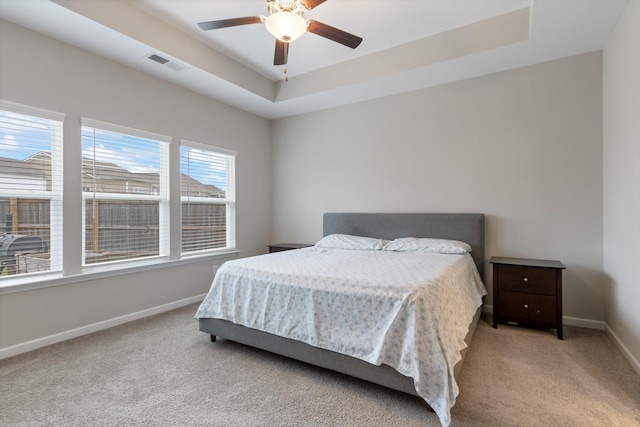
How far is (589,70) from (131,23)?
14.1ft

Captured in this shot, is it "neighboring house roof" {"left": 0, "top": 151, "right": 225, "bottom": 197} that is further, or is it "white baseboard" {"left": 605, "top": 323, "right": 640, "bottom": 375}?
"neighboring house roof" {"left": 0, "top": 151, "right": 225, "bottom": 197}

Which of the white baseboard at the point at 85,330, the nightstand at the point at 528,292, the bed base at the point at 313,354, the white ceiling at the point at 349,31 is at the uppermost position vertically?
the white ceiling at the point at 349,31

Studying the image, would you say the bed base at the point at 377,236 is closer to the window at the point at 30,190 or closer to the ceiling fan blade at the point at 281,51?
the window at the point at 30,190

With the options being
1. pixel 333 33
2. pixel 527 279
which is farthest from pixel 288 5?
pixel 527 279

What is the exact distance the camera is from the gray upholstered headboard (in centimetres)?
342

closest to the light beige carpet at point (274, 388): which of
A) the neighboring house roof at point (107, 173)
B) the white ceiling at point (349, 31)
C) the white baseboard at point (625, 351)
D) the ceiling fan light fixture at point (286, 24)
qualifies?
the white baseboard at point (625, 351)

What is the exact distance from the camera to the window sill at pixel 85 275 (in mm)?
2494

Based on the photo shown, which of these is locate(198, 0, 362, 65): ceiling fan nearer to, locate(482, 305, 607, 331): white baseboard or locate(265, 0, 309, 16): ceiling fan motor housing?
locate(265, 0, 309, 16): ceiling fan motor housing

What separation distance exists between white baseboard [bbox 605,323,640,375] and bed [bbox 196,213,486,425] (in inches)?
41.2

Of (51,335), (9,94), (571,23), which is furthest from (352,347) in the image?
(9,94)

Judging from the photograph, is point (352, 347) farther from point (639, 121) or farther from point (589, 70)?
point (589, 70)

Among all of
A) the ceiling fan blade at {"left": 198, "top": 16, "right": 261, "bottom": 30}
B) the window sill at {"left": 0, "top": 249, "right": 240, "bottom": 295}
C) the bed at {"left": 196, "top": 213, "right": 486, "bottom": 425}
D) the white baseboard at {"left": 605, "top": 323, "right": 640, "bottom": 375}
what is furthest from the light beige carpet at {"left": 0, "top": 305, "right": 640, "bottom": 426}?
the ceiling fan blade at {"left": 198, "top": 16, "right": 261, "bottom": 30}

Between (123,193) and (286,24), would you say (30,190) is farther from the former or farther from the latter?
(286,24)

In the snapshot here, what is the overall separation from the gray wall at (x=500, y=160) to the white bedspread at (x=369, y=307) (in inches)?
40.2
